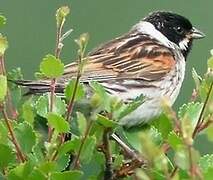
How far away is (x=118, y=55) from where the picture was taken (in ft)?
12.1

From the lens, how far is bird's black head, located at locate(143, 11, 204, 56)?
14.3ft

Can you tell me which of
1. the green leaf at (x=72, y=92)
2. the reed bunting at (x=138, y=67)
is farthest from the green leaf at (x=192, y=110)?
the reed bunting at (x=138, y=67)

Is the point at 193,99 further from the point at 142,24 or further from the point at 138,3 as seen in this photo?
the point at 138,3

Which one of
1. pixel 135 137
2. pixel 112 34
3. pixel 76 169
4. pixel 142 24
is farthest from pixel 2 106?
pixel 112 34

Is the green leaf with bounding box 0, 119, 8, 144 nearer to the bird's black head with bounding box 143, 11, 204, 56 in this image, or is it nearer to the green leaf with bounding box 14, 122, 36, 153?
the green leaf with bounding box 14, 122, 36, 153

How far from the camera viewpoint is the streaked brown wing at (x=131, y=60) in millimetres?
3495

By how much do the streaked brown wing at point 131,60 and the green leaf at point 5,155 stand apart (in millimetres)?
1409

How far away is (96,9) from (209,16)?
2.27 ft

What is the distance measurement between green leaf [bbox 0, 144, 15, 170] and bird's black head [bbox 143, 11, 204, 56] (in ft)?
7.98

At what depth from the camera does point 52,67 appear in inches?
78.3

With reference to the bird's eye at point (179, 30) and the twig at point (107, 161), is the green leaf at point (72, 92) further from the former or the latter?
the bird's eye at point (179, 30)

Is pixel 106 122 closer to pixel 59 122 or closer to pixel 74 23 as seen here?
pixel 59 122

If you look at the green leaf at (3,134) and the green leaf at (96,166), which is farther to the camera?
Answer: the green leaf at (96,166)

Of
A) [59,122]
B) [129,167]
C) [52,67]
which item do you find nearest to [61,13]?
[52,67]
